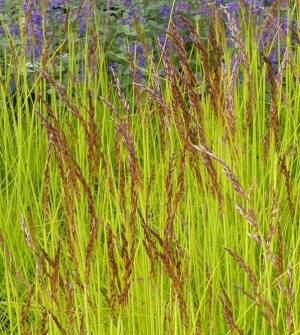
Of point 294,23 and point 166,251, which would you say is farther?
point 294,23

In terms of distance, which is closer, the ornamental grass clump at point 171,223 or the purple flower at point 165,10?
the ornamental grass clump at point 171,223

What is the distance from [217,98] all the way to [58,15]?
8.65ft

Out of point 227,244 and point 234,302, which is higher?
point 227,244

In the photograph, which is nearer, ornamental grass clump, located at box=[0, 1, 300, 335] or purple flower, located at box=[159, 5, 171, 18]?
ornamental grass clump, located at box=[0, 1, 300, 335]

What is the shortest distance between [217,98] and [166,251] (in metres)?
0.57

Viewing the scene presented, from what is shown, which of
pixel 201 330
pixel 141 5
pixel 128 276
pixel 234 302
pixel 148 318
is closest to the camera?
pixel 128 276

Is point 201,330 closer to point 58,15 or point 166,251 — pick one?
point 166,251

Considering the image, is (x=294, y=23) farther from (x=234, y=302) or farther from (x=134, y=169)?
(x=134, y=169)

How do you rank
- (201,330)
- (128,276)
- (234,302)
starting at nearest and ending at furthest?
(128,276) < (201,330) < (234,302)

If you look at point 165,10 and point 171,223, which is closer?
point 171,223

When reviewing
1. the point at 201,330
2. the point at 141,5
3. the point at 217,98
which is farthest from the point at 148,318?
the point at 141,5

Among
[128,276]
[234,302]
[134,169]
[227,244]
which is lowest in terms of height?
[234,302]

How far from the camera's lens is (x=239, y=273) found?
7.45 ft

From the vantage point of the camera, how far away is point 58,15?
4.38 m
